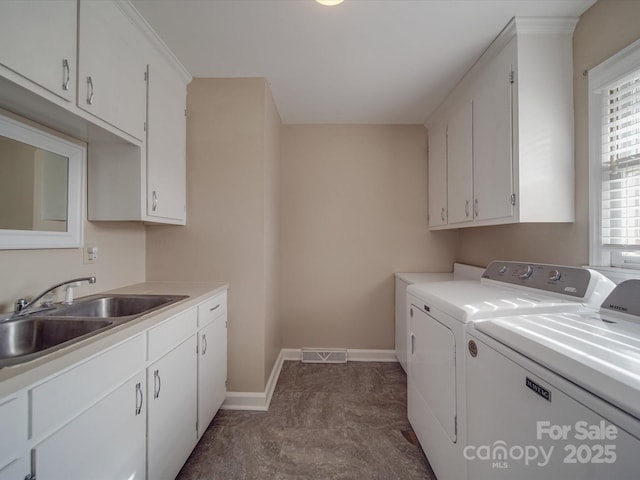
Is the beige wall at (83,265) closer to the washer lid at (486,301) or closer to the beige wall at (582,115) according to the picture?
the washer lid at (486,301)

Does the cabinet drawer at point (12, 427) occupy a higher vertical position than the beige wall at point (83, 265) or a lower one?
lower

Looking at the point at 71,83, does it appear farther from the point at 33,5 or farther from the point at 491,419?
the point at 491,419

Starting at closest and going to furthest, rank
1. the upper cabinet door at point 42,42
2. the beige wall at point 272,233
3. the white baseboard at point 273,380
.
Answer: the upper cabinet door at point 42,42 → the white baseboard at point 273,380 → the beige wall at point 272,233

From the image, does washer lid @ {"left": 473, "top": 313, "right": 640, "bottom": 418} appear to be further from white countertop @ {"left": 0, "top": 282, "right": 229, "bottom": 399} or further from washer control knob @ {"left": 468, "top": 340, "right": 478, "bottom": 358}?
white countertop @ {"left": 0, "top": 282, "right": 229, "bottom": 399}

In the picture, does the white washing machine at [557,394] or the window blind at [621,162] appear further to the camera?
the window blind at [621,162]

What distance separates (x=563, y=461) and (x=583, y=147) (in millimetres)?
1545

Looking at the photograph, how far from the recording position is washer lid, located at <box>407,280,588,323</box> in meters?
1.14

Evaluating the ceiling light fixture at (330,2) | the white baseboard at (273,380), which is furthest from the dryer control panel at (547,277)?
the ceiling light fixture at (330,2)

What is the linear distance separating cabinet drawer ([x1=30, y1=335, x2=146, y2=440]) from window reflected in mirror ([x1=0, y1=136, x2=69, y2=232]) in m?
0.82

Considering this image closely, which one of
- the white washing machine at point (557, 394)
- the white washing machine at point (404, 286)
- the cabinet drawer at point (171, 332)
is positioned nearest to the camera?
the white washing machine at point (557, 394)

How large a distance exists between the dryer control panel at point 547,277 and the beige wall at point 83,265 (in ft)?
8.09

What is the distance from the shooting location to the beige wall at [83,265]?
1.18 meters

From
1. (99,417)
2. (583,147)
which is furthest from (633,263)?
(99,417)

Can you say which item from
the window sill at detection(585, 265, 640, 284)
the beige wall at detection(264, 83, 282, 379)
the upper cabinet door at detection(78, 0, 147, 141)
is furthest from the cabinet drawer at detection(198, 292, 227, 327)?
the window sill at detection(585, 265, 640, 284)
